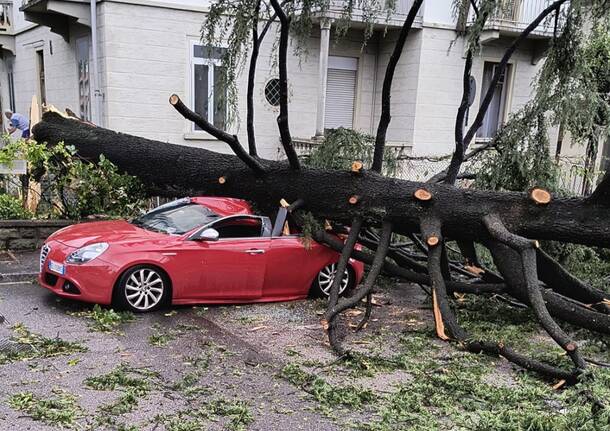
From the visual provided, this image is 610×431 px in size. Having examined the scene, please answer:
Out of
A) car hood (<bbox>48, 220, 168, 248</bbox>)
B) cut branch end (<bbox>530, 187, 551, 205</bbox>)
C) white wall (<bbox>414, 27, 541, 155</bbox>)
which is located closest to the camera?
cut branch end (<bbox>530, 187, 551, 205</bbox>)

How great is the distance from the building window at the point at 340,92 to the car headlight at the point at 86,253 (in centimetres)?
1024

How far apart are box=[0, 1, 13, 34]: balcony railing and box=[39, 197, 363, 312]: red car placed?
14.6 m

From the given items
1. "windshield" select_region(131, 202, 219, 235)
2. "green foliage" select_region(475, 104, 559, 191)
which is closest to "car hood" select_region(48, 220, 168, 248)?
"windshield" select_region(131, 202, 219, 235)

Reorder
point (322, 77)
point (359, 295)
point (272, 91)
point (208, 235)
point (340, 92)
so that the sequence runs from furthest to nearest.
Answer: point (340, 92) < point (272, 91) < point (322, 77) < point (208, 235) < point (359, 295)

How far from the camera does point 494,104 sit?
54.0 feet

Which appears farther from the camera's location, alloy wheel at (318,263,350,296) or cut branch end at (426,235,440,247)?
alloy wheel at (318,263,350,296)

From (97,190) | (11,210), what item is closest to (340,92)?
(97,190)

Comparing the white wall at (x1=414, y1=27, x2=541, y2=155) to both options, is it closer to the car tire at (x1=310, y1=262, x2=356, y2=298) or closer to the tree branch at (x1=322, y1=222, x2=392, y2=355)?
the car tire at (x1=310, y1=262, x2=356, y2=298)

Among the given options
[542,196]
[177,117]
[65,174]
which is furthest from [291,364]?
[177,117]

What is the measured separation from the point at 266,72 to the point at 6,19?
33.3ft

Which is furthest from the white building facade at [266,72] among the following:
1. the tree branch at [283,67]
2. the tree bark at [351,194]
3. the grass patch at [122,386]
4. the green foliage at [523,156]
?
the grass patch at [122,386]

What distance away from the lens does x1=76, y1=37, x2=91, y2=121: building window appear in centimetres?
1425

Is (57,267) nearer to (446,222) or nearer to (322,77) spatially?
(446,222)

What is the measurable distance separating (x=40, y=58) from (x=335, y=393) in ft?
53.6
